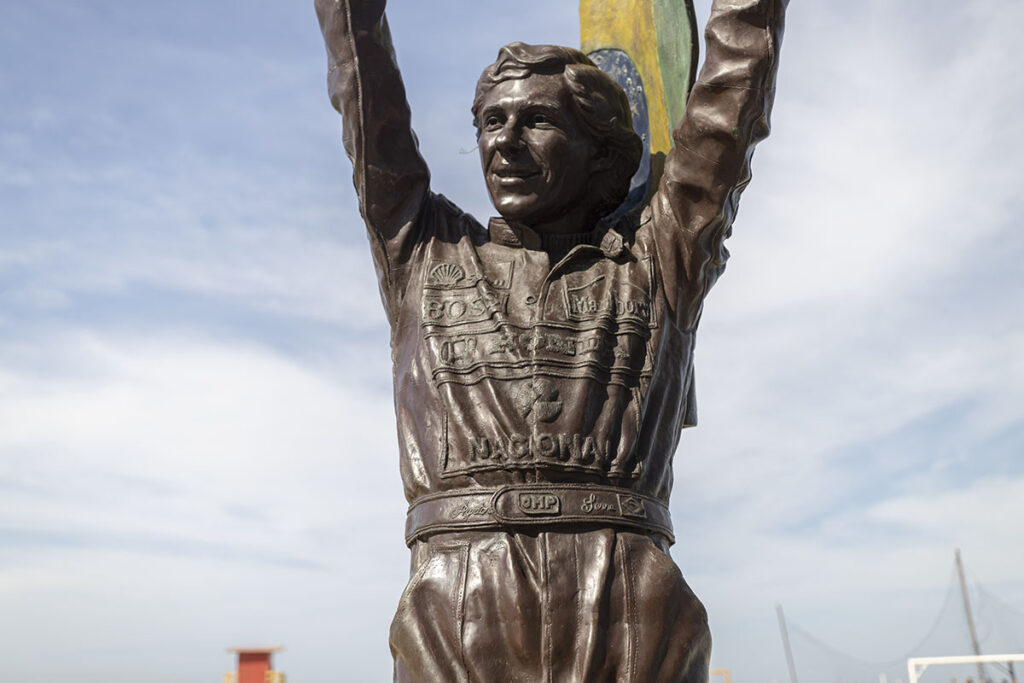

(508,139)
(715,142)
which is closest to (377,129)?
(508,139)

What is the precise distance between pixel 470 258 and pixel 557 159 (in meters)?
0.59

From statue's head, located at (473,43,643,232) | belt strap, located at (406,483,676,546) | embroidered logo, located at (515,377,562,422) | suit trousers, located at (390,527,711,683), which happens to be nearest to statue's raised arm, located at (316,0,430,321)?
statue's head, located at (473,43,643,232)

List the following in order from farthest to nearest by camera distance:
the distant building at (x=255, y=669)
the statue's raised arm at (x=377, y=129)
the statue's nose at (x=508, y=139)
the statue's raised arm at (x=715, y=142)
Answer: the distant building at (x=255, y=669) → the statue's raised arm at (x=377, y=129) → the statue's nose at (x=508, y=139) → the statue's raised arm at (x=715, y=142)

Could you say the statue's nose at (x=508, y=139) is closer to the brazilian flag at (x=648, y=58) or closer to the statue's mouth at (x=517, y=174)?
the statue's mouth at (x=517, y=174)

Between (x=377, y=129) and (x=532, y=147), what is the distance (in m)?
0.73

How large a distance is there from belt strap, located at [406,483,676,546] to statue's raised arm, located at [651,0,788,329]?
96 cm

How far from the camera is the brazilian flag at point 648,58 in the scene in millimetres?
5531

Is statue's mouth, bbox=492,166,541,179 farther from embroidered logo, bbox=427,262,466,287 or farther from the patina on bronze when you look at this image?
embroidered logo, bbox=427,262,466,287

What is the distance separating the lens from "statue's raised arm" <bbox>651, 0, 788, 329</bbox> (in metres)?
4.50

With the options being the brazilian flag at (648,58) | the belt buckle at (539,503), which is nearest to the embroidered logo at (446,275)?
the belt buckle at (539,503)

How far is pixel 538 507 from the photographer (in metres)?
4.13

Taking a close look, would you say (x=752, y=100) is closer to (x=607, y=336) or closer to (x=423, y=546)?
(x=607, y=336)

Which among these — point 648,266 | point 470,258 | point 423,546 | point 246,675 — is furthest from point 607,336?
point 246,675

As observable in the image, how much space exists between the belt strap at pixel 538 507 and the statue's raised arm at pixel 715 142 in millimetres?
955
